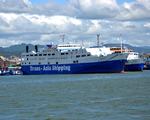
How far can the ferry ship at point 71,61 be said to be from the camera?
145125 millimetres

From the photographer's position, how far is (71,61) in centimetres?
14988

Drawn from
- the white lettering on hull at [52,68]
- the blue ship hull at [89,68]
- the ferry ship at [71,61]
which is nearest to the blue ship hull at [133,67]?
the ferry ship at [71,61]

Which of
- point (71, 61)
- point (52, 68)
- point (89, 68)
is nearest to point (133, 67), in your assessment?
point (71, 61)

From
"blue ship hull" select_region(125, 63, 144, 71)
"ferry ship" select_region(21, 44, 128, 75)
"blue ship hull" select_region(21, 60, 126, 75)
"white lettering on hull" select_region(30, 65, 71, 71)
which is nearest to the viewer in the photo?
"blue ship hull" select_region(21, 60, 126, 75)

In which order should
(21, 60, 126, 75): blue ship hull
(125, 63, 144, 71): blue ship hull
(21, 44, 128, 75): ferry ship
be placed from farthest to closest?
(125, 63, 144, 71): blue ship hull, (21, 44, 128, 75): ferry ship, (21, 60, 126, 75): blue ship hull

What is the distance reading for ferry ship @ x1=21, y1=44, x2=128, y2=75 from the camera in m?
145

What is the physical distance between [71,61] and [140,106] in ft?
358

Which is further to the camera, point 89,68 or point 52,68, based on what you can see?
point 52,68

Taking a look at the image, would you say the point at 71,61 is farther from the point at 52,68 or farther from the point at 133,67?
the point at 133,67

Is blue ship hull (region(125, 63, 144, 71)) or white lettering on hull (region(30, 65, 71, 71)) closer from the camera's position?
white lettering on hull (region(30, 65, 71, 71))

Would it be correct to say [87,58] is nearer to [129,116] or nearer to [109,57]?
[109,57]

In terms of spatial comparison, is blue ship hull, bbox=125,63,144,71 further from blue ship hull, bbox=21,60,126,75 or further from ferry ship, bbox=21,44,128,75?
blue ship hull, bbox=21,60,126,75

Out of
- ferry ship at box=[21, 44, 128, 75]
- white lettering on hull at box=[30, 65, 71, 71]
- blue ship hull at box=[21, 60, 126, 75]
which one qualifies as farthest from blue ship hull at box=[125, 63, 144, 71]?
white lettering on hull at box=[30, 65, 71, 71]

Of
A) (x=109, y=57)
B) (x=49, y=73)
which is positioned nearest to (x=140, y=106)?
(x=109, y=57)
